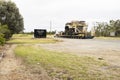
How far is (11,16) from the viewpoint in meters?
44.0

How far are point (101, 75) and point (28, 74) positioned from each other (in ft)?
8.88

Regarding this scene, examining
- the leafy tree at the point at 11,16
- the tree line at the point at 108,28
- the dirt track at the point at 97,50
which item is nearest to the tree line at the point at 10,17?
the leafy tree at the point at 11,16

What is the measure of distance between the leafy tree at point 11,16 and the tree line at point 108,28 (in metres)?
48.9

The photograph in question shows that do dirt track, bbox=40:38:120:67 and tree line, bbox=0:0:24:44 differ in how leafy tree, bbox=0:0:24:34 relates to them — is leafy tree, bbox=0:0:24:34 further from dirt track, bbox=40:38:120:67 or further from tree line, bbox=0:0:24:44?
dirt track, bbox=40:38:120:67

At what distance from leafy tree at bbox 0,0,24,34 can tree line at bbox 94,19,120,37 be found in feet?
160

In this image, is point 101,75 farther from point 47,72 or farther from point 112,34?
point 112,34

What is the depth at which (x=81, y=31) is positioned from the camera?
68938mm

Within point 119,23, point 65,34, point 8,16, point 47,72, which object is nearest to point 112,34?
point 119,23

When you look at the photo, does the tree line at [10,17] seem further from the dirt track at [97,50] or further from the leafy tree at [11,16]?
the dirt track at [97,50]

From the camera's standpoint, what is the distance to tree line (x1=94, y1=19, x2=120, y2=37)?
303ft

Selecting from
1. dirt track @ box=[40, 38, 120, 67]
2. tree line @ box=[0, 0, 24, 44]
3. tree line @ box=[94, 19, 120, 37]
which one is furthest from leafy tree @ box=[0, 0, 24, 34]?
tree line @ box=[94, 19, 120, 37]

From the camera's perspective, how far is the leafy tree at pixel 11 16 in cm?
4409

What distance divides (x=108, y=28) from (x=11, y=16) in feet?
190

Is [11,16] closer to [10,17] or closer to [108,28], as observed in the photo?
[10,17]
